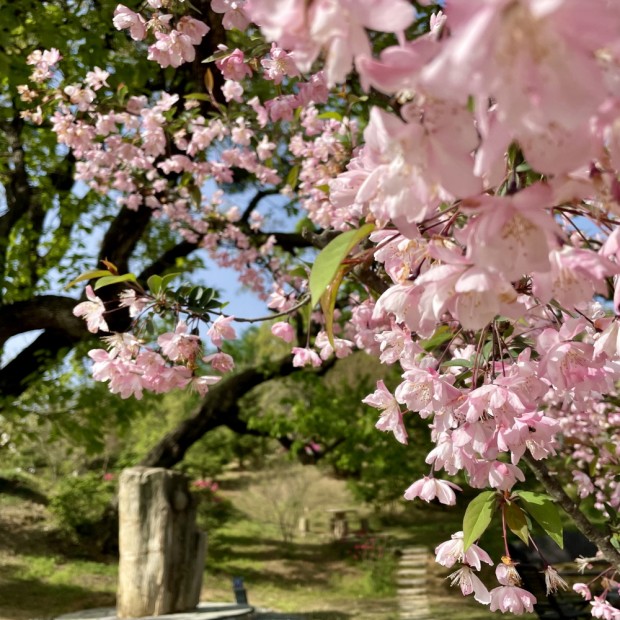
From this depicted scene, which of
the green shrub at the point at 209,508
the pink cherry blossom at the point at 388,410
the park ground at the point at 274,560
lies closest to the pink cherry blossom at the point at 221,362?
the pink cherry blossom at the point at 388,410

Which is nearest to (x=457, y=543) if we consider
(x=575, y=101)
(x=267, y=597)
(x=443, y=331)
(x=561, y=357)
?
(x=443, y=331)

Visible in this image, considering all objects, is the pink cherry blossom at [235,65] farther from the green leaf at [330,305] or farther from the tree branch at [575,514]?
the tree branch at [575,514]

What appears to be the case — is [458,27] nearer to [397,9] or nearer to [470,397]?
[397,9]

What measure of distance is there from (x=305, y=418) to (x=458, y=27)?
21.6ft

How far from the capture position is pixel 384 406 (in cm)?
113

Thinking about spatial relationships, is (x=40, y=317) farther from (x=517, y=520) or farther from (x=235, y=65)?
(x=517, y=520)

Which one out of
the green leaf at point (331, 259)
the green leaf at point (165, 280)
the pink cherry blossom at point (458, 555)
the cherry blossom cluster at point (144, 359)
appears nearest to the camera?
the green leaf at point (331, 259)

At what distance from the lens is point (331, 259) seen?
63 centimetres

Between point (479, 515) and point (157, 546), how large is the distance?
400cm

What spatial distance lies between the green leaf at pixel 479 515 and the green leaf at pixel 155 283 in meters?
0.76

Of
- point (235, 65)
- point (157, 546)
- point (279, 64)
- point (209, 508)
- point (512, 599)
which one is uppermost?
point (235, 65)

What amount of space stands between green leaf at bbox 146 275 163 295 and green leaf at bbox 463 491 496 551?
76 centimetres

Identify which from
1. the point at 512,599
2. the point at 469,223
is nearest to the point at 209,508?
the point at 512,599

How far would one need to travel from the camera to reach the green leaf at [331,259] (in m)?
0.60
